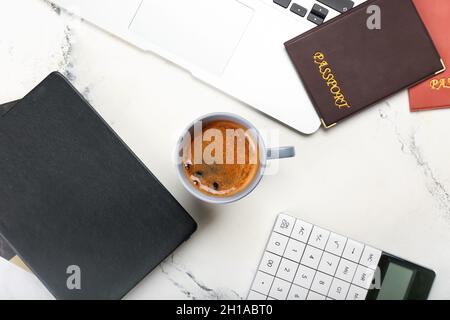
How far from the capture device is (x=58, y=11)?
2.56ft

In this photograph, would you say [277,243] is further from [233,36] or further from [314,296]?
[233,36]

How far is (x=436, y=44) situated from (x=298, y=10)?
0.74 ft

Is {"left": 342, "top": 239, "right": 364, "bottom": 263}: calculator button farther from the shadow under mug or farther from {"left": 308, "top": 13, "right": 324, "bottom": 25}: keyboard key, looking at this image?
{"left": 308, "top": 13, "right": 324, "bottom": 25}: keyboard key

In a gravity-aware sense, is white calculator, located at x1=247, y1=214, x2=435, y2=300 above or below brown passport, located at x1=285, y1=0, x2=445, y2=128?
below

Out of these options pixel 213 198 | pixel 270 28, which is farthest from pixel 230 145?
pixel 270 28

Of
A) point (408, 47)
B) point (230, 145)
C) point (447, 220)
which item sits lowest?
point (447, 220)

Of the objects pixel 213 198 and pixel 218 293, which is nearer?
pixel 213 198

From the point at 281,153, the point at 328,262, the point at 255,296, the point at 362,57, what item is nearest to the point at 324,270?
the point at 328,262

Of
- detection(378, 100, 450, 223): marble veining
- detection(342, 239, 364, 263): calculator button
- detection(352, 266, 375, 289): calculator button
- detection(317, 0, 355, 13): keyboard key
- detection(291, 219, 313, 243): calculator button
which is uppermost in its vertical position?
detection(317, 0, 355, 13): keyboard key

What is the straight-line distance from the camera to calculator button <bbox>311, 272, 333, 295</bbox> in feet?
2.55

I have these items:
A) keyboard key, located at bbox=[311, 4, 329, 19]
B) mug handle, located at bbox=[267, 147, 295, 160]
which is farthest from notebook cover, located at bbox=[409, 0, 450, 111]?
mug handle, located at bbox=[267, 147, 295, 160]

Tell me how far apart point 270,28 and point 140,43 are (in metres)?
0.20

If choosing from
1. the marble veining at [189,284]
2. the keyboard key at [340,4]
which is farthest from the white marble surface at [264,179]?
the keyboard key at [340,4]
